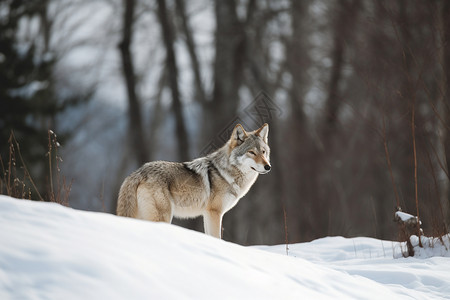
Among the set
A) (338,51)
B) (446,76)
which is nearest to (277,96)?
(338,51)

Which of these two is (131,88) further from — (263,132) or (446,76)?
(446,76)

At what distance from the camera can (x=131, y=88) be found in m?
15.1

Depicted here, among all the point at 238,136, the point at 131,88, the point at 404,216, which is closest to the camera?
the point at 404,216

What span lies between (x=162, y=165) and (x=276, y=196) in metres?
10.6

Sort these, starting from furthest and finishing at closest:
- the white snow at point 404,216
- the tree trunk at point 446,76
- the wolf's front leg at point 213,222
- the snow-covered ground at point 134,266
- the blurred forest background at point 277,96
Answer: the blurred forest background at point 277,96 → the tree trunk at point 446,76 → the wolf's front leg at point 213,222 → the white snow at point 404,216 → the snow-covered ground at point 134,266

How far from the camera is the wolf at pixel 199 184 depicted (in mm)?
5672

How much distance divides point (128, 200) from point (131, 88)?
1001 centimetres

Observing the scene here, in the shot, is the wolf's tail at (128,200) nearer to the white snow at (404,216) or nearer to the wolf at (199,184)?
the wolf at (199,184)

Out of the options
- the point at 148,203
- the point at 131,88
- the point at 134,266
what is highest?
the point at 131,88

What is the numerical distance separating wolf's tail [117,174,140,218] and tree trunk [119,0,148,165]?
913 cm

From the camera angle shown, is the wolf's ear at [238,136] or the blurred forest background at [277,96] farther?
the blurred forest background at [277,96]

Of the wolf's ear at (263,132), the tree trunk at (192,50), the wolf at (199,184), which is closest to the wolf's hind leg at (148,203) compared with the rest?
the wolf at (199,184)

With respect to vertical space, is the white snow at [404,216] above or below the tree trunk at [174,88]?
below

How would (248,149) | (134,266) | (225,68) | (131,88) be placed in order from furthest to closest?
(131,88), (225,68), (248,149), (134,266)
